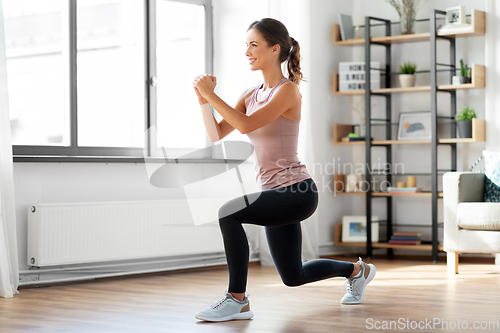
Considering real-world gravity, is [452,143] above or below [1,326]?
above

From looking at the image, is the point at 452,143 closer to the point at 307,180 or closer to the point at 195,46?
the point at 195,46

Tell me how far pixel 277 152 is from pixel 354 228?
9.32ft

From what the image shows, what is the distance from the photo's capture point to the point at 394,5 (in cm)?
515

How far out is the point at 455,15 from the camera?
483 centimetres

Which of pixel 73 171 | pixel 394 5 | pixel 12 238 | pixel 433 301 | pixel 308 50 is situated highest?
pixel 394 5

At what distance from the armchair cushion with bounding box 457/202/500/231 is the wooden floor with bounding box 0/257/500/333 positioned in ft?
0.99

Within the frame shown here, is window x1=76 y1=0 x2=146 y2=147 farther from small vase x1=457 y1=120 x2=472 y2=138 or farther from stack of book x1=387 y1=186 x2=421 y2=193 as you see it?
small vase x1=457 y1=120 x2=472 y2=138

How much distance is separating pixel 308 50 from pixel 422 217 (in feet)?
5.11

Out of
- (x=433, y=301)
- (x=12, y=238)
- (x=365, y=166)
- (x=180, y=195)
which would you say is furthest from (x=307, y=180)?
(x=365, y=166)

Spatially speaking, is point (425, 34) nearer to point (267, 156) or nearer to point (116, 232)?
point (116, 232)

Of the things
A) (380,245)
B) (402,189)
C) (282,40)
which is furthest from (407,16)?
(282,40)

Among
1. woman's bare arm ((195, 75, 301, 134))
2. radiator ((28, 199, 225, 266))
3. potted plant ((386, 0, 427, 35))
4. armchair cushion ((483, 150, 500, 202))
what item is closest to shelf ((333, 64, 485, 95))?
potted plant ((386, 0, 427, 35))

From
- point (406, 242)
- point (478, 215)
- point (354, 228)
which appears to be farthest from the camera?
point (354, 228)

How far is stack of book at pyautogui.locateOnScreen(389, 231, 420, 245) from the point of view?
16.3ft
